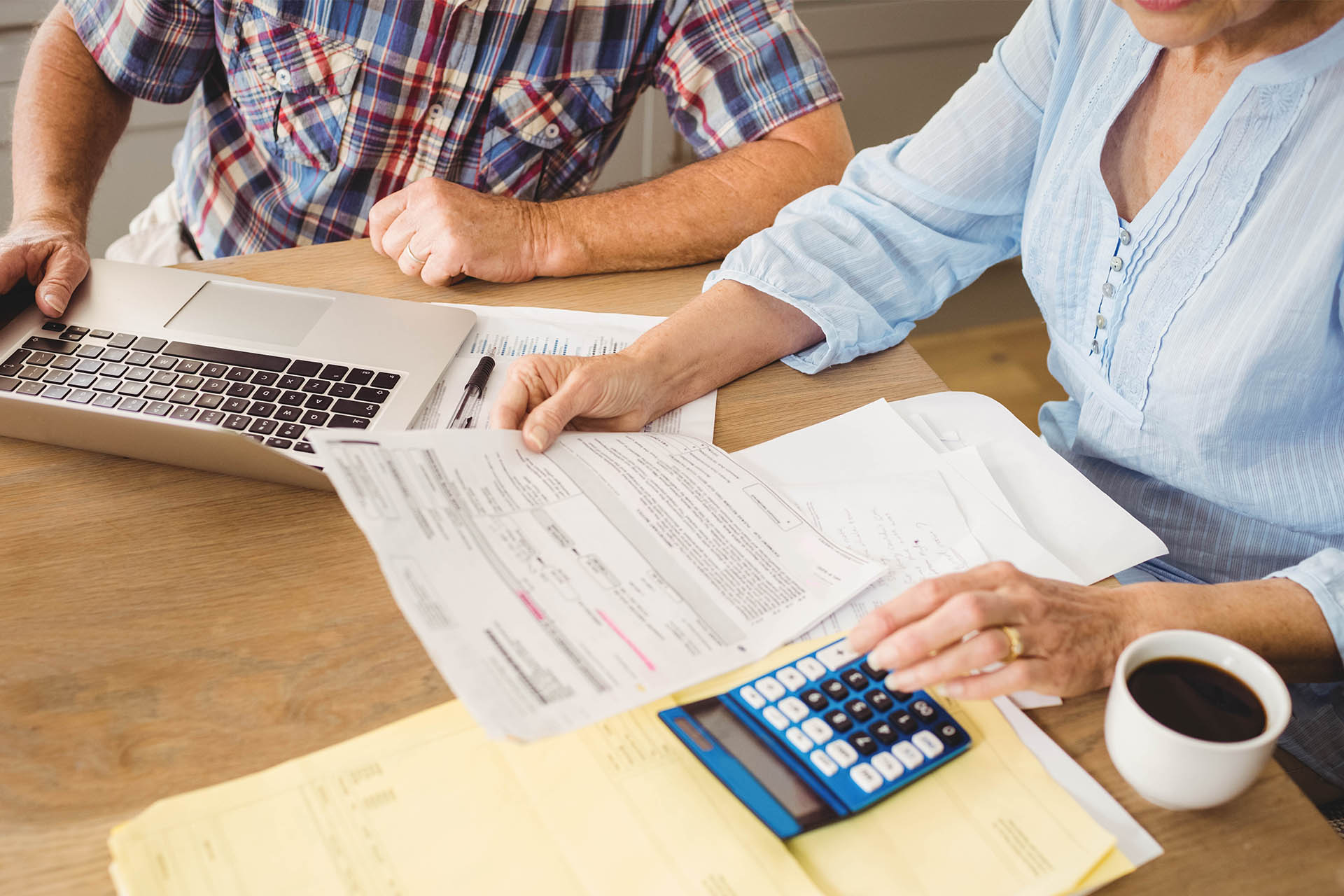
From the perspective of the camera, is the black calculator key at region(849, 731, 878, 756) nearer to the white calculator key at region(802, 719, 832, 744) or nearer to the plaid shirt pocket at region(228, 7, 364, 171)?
the white calculator key at region(802, 719, 832, 744)

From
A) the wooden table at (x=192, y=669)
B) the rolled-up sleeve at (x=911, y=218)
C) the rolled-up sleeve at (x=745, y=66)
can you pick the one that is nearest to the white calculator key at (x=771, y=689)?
the wooden table at (x=192, y=669)

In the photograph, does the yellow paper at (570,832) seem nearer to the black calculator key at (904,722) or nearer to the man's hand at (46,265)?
the black calculator key at (904,722)

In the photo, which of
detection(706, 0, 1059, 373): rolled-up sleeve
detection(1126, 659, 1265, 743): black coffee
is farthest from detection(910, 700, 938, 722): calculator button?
detection(706, 0, 1059, 373): rolled-up sleeve

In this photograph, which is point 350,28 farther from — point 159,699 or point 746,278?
point 159,699

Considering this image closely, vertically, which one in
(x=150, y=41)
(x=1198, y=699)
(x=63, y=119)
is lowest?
(x=63, y=119)

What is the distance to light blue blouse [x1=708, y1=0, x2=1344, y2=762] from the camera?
0.71 meters

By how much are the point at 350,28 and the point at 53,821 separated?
97 centimetres

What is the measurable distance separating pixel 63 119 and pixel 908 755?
49.5 inches

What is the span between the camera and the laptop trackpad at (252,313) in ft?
2.69

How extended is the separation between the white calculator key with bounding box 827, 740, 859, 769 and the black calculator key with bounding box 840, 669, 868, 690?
0.13 feet

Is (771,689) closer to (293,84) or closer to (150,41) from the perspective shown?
(293,84)

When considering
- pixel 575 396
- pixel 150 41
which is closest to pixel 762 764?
pixel 575 396

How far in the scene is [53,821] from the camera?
0.50 meters

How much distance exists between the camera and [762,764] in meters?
0.52
